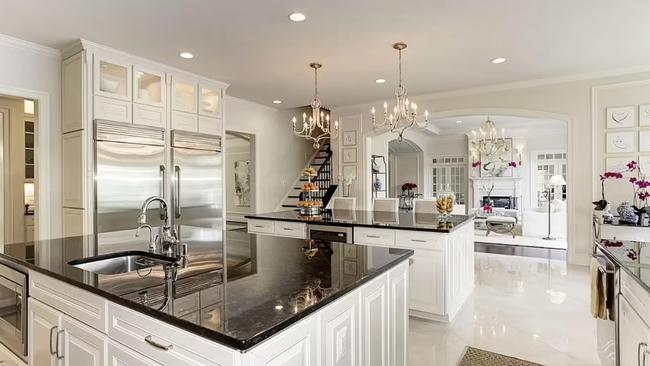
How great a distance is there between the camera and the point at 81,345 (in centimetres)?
149

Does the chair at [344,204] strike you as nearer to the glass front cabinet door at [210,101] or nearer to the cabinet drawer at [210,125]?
the cabinet drawer at [210,125]

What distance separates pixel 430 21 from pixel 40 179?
4.57 meters

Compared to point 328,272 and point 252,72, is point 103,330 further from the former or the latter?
point 252,72

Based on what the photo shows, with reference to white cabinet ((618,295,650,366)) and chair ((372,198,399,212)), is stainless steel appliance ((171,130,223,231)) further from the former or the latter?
white cabinet ((618,295,650,366))

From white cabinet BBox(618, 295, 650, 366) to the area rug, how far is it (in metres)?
0.78

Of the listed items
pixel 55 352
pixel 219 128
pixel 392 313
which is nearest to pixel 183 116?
pixel 219 128

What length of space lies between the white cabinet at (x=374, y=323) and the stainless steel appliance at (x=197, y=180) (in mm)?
3837

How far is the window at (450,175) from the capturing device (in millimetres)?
12117

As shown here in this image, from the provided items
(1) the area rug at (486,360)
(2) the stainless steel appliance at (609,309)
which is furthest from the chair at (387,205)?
(2) the stainless steel appliance at (609,309)

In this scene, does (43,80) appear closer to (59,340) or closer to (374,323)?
(59,340)

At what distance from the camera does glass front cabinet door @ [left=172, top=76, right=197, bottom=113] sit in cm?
493

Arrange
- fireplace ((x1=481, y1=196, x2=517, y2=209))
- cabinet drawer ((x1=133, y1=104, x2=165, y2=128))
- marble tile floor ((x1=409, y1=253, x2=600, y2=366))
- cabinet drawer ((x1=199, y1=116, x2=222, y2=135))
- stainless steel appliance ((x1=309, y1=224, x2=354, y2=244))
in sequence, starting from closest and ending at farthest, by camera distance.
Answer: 1. marble tile floor ((x1=409, y1=253, x2=600, y2=366))
2. stainless steel appliance ((x1=309, y1=224, x2=354, y2=244))
3. cabinet drawer ((x1=133, y1=104, x2=165, y2=128))
4. cabinet drawer ((x1=199, y1=116, x2=222, y2=135))
5. fireplace ((x1=481, y1=196, x2=517, y2=209))

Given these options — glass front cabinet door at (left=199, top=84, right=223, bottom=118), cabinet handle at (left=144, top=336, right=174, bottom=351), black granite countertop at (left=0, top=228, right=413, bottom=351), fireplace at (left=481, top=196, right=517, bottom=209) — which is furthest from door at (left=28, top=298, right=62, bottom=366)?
fireplace at (left=481, top=196, right=517, bottom=209)

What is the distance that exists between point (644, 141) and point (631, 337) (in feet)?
15.6
